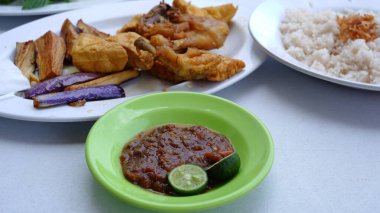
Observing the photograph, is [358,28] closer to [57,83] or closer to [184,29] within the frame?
[184,29]

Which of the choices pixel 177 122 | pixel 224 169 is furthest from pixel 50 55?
pixel 224 169

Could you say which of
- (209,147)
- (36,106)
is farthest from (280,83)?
(36,106)

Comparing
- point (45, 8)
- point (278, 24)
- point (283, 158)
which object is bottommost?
point (283, 158)

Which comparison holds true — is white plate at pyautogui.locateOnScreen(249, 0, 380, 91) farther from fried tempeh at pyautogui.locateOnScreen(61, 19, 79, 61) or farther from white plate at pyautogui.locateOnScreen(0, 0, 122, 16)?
white plate at pyautogui.locateOnScreen(0, 0, 122, 16)

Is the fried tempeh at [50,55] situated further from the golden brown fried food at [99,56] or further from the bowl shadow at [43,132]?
the bowl shadow at [43,132]

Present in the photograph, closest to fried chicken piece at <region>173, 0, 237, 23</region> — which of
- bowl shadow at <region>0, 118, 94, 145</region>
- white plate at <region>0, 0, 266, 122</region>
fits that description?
white plate at <region>0, 0, 266, 122</region>

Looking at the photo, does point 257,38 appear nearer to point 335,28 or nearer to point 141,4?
point 335,28
